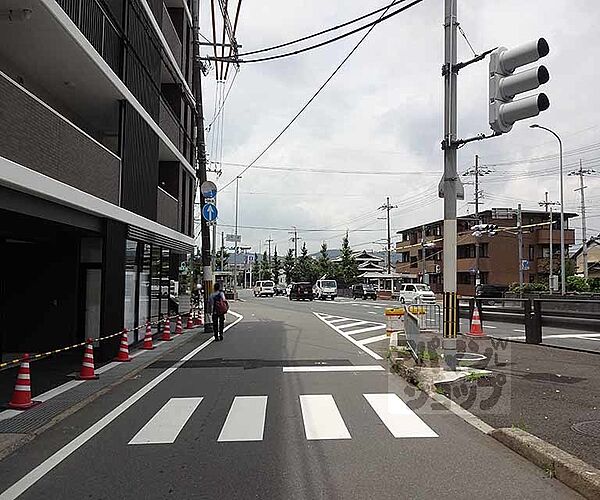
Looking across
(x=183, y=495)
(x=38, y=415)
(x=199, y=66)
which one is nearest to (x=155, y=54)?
(x=199, y=66)

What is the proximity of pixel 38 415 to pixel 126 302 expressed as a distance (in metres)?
8.26

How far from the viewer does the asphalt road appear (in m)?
5.81

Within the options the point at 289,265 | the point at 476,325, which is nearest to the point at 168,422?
the point at 476,325

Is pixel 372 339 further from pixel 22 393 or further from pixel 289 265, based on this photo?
pixel 289 265

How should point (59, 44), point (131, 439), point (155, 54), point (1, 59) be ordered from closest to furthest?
point (131, 439)
point (59, 44)
point (1, 59)
point (155, 54)

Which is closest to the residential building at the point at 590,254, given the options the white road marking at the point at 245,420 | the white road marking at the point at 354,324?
the white road marking at the point at 354,324

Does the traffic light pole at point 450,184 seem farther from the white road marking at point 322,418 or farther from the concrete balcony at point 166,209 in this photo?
the concrete balcony at point 166,209

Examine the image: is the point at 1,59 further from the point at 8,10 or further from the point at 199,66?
the point at 199,66

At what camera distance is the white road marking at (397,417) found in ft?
26.1

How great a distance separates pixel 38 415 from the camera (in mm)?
8953

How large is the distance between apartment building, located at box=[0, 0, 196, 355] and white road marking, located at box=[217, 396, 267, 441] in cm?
459

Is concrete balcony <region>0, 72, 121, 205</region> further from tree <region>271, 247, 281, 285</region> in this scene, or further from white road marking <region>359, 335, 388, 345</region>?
tree <region>271, 247, 281, 285</region>

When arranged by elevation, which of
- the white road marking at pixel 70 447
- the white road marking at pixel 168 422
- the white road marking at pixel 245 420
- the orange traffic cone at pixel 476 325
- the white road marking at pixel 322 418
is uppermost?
the orange traffic cone at pixel 476 325

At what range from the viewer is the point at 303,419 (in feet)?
28.7
